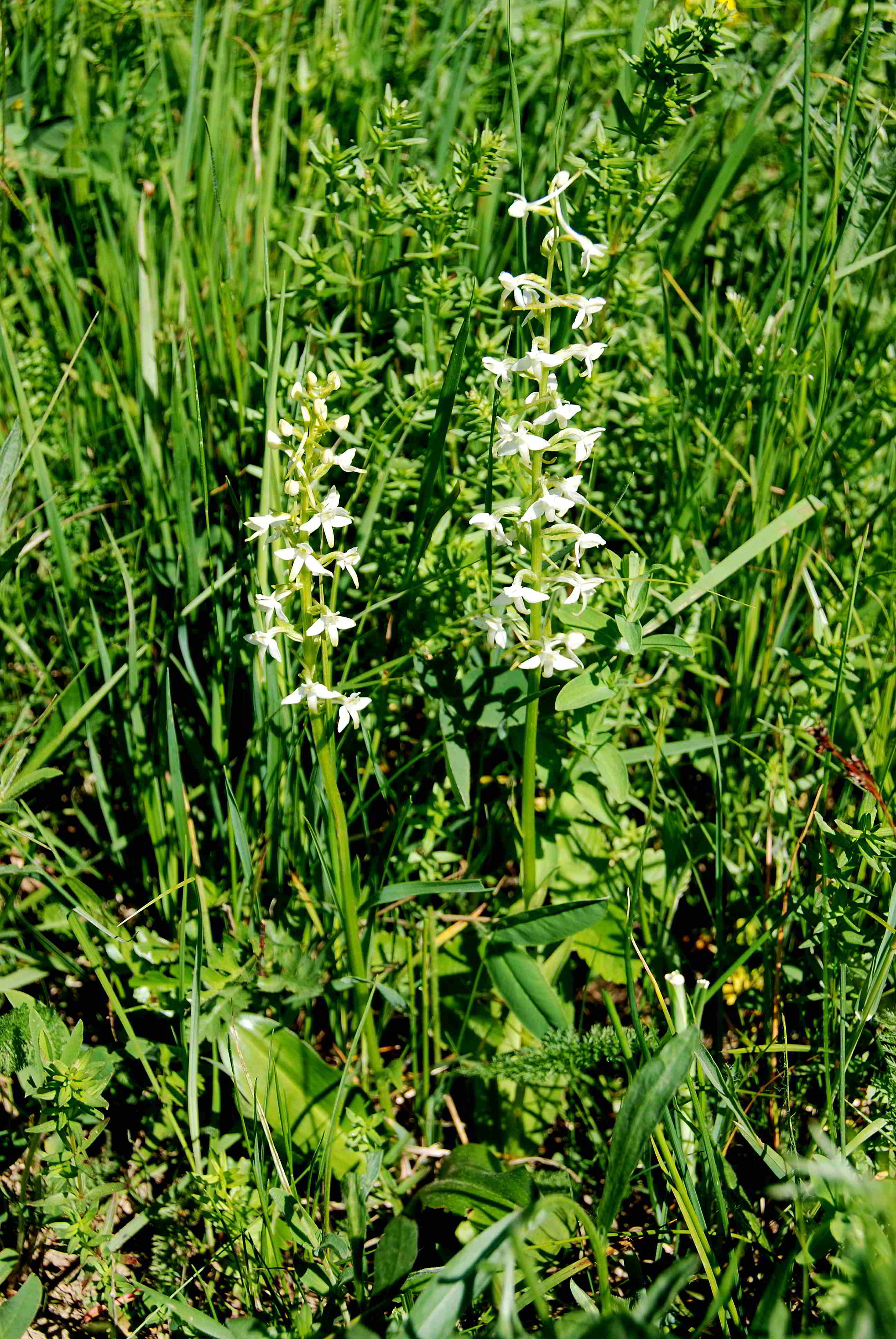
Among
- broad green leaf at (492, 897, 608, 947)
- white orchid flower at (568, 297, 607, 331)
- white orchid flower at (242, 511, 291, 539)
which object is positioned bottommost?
broad green leaf at (492, 897, 608, 947)

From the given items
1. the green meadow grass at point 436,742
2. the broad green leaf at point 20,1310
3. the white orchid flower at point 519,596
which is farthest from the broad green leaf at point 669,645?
the broad green leaf at point 20,1310

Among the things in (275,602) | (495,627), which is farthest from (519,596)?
(275,602)

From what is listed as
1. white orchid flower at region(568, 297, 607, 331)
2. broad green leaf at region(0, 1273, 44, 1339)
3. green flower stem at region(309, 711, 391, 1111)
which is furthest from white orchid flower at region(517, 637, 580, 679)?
broad green leaf at region(0, 1273, 44, 1339)

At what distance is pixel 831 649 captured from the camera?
217 centimetres

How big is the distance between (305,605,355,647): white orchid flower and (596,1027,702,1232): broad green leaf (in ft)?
2.59

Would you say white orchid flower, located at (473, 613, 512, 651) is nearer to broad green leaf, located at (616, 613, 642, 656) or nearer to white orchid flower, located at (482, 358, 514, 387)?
broad green leaf, located at (616, 613, 642, 656)

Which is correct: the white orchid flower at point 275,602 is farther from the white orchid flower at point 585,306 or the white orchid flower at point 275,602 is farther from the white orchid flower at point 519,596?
the white orchid flower at point 585,306

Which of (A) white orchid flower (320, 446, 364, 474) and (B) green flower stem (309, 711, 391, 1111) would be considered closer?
(A) white orchid flower (320, 446, 364, 474)

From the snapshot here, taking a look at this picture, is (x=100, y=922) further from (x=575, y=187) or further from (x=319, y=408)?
(x=575, y=187)

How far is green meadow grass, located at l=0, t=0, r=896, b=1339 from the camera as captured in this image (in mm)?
1758

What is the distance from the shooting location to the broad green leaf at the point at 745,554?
6.77ft

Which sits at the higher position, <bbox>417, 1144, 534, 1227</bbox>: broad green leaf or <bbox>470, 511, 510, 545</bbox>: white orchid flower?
<bbox>470, 511, 510, 545</bbox>: white orchid flower

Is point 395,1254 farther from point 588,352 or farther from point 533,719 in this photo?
point 588,352

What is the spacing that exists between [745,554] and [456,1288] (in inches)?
58.5
